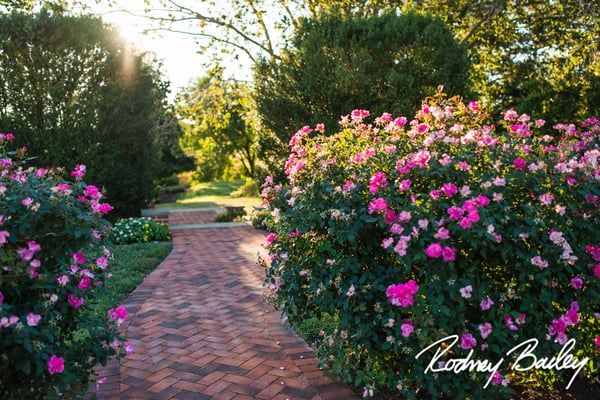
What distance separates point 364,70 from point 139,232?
570 centimetres

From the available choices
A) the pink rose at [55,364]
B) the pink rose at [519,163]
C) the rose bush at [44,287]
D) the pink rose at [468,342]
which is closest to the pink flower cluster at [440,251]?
the pink rose at [468,342]

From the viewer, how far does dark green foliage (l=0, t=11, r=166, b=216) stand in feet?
35.3

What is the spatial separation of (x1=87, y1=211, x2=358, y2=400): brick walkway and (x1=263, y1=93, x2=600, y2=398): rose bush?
528 millimetres

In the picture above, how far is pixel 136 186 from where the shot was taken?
12000mm

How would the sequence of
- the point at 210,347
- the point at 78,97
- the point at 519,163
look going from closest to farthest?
the point at 519,163, the point at 210,347, the point at 78,97

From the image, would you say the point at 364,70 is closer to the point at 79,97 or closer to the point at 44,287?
the point at 79,97

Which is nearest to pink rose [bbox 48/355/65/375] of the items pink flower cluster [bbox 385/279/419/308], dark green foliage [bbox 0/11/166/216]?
pink flower cluster [bbox 385/279/419/308]

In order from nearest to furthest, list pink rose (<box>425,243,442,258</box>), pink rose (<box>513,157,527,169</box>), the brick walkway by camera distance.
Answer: pink rose (<box>425,243,442,258</box>)
pink rose (<box>513,157,527,169</box>)
the brick walkway

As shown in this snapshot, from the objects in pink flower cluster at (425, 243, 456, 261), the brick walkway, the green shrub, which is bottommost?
the brick walkway

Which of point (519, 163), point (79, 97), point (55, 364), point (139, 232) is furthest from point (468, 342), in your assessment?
point (79, 97)

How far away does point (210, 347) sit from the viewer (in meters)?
4.32

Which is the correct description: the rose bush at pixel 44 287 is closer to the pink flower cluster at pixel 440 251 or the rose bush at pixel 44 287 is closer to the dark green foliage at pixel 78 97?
A: the pink flower cluster at pixel 440 251

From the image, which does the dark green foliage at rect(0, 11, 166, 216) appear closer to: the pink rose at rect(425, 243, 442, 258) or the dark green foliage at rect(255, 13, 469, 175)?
the dark green foliage at rect(255, 13, 469, 175)

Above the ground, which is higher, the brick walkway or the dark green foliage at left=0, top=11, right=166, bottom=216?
the dark green foliage at left=0, top=11, right=166, bottom=216
